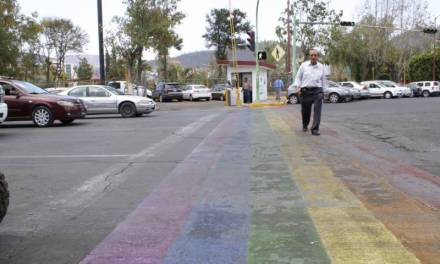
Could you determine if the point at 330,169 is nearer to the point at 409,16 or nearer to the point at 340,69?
the point at 409,16

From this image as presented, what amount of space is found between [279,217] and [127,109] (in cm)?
1636

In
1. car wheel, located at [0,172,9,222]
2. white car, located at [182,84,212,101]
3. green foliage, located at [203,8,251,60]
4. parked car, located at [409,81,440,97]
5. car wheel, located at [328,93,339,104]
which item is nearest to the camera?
car wheel, located at [0,172,9,222]

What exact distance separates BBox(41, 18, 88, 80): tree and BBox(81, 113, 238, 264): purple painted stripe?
53.9 meters

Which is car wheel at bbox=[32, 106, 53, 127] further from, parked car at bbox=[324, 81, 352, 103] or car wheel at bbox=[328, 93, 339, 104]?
car wheel at bbox=[328, 93, 339, 104]

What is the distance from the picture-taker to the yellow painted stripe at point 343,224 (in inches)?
143

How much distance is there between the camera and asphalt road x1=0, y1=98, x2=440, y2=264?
3.94 meters

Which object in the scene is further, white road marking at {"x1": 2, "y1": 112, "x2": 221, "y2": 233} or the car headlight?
the car headlight

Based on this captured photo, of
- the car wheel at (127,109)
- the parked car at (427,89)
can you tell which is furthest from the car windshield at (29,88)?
the parked car at (427,89)

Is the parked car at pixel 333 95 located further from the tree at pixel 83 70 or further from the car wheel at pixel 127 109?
the tree at pixel 83 70

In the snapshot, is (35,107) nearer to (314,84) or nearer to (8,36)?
(314,84)

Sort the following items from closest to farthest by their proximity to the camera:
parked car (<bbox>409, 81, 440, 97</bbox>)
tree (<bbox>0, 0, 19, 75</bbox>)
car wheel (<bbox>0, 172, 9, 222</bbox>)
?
car wheel (<bbox>0, 172, 9, 222</bbox>)
tree (<bbox>0, 0, 19, 75</bbox>)
parked car (<bbox>409, 81, 440, 97</bbox>)

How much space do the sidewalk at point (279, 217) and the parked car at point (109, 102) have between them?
13.2 meters

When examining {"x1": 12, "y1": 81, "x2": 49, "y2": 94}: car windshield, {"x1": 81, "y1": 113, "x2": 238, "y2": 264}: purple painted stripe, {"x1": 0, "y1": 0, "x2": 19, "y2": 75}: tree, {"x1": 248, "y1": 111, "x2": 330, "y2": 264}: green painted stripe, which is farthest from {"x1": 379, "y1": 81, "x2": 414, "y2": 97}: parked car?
{"x1": 81, "y1": 113, "x2": 238, "y2": 264}: purple painted stripe

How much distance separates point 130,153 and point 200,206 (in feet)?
13.4
